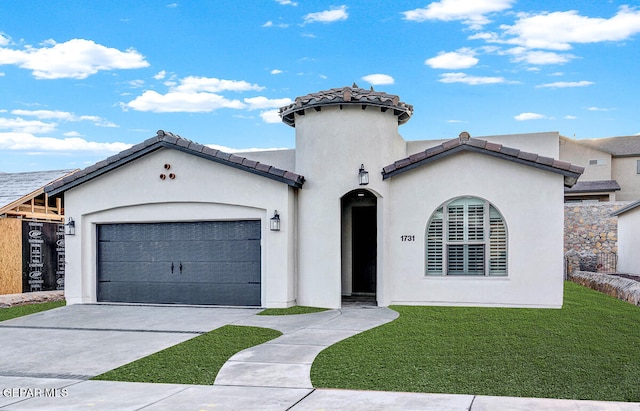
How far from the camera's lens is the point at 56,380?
26.2 ft

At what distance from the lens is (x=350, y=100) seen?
1425 centimetres

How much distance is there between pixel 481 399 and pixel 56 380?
532 cm

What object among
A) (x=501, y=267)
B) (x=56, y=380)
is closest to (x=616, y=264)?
(x=501, y=267)

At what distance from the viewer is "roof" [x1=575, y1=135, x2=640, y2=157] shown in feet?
133

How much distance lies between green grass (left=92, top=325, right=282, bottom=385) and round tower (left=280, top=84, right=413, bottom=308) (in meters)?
3.61

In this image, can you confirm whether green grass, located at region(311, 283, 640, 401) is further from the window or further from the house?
the house

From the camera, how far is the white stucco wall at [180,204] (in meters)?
14.6

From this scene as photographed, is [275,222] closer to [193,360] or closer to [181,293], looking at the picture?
[181,293]

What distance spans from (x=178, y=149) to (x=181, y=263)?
285 centimetres

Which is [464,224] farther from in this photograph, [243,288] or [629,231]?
[629,231]

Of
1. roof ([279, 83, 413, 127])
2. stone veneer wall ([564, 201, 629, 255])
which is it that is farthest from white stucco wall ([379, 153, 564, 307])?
stone veneer wall ([564, 201, 629, 255])

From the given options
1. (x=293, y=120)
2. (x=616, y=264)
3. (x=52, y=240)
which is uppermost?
(x=293, y=120)

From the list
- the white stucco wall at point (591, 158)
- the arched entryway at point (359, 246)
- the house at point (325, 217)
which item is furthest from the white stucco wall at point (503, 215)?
the white stucco wall at point (591, 158)

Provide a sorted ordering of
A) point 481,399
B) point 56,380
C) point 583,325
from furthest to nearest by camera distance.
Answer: point 583,325, point 56,380, point 481,399
